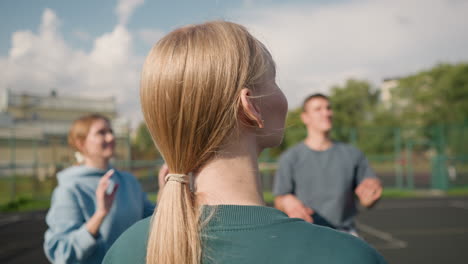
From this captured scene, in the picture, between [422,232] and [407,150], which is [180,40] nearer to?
[422,232]

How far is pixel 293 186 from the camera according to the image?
3.75m

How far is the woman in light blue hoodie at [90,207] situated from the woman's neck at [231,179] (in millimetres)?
1326

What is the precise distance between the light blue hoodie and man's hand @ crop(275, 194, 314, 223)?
1.08m

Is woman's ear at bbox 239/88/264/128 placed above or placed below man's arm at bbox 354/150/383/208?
above

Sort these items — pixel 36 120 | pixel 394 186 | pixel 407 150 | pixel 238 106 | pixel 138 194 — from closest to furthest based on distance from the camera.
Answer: pixel 238 106, pixel 138 194, pixel 407 150, pixel 394 186, pixel 36 120

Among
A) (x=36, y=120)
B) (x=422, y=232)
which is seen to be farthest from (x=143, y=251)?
(x=36, y=120)

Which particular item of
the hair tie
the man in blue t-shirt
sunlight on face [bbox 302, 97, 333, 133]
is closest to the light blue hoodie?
the man in blue t-shirt

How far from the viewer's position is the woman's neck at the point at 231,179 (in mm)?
926

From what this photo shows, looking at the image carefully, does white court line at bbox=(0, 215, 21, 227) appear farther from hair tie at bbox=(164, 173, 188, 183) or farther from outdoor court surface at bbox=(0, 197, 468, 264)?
hair tie at bbox=(164, 173, 188, 183)

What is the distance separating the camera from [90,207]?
2.53 metres

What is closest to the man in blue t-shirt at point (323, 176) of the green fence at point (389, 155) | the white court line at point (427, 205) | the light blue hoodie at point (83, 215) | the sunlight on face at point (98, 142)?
the light blue hoodie at point (83, 215)

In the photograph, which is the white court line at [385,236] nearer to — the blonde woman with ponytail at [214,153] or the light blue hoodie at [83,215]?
the light blue hoodie at [83,215]

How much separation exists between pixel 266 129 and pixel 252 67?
6.5 inches

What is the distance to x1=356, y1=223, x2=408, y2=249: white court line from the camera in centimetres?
748
